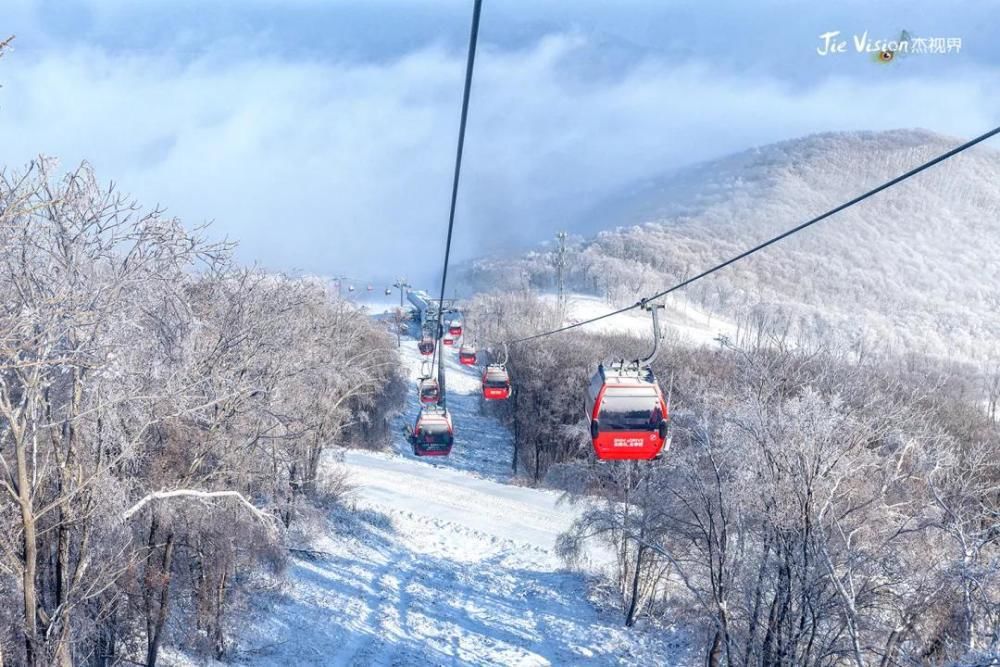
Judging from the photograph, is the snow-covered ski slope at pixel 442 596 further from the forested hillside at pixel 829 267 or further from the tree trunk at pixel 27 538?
the forested hillside at pixel 829 267

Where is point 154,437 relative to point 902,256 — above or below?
below

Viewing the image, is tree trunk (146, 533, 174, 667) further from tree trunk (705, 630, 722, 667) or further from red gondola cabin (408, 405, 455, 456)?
tree trunk (705, 630, 722, 667)

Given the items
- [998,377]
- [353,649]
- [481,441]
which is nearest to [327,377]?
[353,649]

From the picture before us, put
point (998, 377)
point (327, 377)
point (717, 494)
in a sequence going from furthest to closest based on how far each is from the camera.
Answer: point (998, 377) → point (327, 377) → point (717, 494)

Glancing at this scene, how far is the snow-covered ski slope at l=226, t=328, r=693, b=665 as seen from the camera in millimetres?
19312

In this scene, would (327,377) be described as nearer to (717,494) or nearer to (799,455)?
(717,494)

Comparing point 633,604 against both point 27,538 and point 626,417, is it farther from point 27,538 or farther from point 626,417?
point 27,538

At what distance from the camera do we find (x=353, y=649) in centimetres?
1872

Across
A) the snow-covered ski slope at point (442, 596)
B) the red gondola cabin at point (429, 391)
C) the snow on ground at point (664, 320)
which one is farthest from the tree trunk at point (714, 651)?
the snow on ground at point (664, 320)

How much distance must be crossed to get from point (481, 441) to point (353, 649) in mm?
36648

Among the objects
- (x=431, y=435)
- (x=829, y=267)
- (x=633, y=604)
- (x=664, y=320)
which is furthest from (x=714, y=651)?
(x=829, y=267)

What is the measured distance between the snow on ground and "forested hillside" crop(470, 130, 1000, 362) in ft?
17.5

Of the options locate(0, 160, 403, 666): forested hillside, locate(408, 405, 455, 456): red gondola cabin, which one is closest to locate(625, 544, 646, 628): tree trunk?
locate(408, 405, 455, 456): red gondola cabin

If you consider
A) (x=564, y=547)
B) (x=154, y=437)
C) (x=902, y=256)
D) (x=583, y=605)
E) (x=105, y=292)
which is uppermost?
(x=902, y=256)
